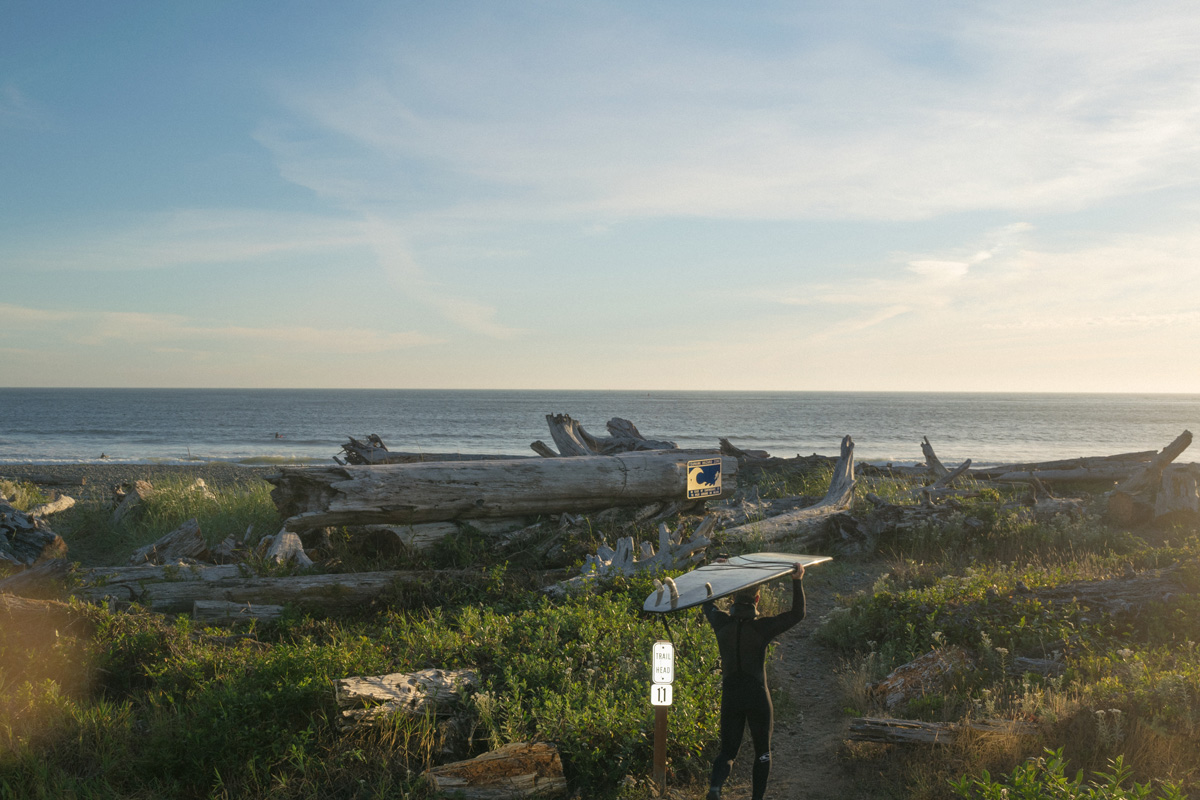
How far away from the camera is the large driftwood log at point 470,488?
10.6 meters

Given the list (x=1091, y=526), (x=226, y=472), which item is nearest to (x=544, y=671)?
(x=1091, y=526)

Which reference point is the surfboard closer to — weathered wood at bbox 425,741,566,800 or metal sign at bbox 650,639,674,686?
metal sign at bbox 650,639,674,686

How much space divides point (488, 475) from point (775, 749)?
6.75 meters

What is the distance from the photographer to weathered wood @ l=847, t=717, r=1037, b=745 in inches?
209

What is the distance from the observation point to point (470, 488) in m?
11.4

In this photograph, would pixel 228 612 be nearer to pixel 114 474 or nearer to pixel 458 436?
pixel 114 474

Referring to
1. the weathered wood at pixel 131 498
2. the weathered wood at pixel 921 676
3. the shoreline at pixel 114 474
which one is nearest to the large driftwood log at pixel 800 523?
the weathered wood at pixel 921 676

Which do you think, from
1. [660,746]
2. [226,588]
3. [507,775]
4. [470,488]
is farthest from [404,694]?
[470,488]

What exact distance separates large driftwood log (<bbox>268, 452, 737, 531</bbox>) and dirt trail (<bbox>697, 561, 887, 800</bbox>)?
399cm

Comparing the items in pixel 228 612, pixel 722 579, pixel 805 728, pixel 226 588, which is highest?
pixel 722 579

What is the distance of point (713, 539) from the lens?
11.5 meters

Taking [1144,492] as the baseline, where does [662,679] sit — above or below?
below

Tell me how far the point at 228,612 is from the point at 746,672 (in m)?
6.09

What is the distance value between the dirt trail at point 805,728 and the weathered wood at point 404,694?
228 centimetres
